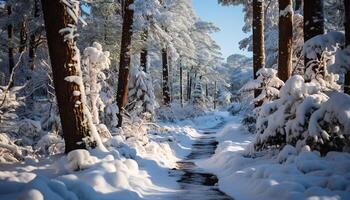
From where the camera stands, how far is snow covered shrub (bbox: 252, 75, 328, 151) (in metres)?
8.12

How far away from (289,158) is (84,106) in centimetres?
441

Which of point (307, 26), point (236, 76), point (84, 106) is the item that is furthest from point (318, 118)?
point (236, 76)

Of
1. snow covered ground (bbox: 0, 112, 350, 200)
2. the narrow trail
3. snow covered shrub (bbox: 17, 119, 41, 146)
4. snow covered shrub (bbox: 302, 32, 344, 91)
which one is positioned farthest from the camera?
snow covered shrub (bbox: 17, 119, 41, 146)

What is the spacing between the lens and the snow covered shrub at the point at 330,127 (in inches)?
283

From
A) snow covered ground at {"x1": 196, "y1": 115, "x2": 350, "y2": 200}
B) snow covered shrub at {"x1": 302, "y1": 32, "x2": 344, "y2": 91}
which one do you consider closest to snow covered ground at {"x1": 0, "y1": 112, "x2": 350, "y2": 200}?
snow covered ground at {"x1": 196, "y1": 115, "x2": 350, "y2": 200}

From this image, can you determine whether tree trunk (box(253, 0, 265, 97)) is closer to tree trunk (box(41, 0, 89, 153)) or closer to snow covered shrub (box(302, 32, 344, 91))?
snow covered shrub (box(302, 32, 344, 91))

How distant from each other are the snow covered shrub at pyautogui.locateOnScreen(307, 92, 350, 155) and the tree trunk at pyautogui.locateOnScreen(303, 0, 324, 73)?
2.43m

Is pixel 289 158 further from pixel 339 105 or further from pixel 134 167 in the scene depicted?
pixel 134 167

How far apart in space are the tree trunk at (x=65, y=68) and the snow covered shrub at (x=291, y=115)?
4507mm

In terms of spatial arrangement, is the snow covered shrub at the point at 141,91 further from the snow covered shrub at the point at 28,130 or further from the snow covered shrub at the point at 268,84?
the snow covered shrub at the point at 28,130

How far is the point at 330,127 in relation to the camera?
24.3 ft

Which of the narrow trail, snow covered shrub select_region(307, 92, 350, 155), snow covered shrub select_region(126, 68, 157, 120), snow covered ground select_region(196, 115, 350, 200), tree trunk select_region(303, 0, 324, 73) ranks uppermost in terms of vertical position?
tree trunk select_region(303, 0, 324, 73)

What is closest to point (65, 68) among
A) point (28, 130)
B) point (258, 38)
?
point (28, 130)

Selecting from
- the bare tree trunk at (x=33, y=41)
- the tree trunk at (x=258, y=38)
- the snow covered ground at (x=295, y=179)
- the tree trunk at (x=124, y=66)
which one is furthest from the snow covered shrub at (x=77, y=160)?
the bare tree trunk at (x=33, y=41)
